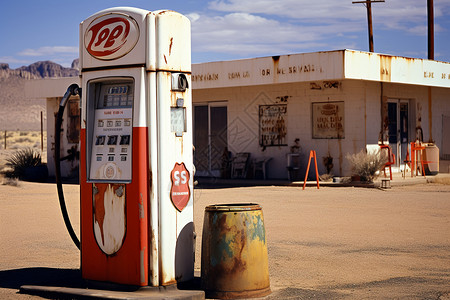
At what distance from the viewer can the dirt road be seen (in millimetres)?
7508

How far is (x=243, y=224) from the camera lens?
22.4ft

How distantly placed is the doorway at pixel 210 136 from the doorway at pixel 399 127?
5709mm

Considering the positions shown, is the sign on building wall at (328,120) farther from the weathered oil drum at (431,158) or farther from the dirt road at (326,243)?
the dirt road at (326,243)

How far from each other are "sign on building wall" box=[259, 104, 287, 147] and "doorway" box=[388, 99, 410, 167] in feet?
11.8

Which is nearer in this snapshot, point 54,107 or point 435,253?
point 435,253

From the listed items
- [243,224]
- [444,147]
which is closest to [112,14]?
[243,224]

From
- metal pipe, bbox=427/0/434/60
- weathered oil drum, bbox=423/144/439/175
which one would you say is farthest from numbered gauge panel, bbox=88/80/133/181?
metal pipe, bbox=427/0/434/60

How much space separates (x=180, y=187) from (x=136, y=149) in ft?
1.95

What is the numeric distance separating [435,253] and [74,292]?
4889 millimetres

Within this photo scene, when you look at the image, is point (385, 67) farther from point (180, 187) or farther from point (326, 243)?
point (180, 187)

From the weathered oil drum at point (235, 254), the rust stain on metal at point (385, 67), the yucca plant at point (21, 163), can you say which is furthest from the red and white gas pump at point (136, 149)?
the yucca plant at point (21, 163)

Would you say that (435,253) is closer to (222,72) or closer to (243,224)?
(243,224)

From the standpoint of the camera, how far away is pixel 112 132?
287 inches

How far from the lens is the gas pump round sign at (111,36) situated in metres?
7.04
